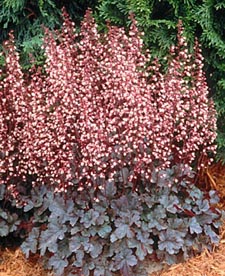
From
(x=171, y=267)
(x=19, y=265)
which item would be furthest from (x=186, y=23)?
(x=19, y=265)

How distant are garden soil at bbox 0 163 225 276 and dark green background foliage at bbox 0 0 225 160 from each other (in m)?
0.64

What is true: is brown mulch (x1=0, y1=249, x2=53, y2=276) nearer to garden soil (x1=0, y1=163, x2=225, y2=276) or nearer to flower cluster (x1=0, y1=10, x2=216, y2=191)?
garden soil (x1=0, y1=163, x2=225, y2=276)

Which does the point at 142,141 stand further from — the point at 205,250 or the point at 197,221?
the point at 205,250

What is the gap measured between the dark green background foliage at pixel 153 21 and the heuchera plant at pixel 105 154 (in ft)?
0.58

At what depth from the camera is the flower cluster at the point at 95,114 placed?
2.65 metres

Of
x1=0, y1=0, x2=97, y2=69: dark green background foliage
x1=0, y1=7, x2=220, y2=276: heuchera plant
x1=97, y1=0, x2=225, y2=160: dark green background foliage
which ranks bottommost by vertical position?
x1=0, y1=7, x2=220, y2=276: heuchera plant

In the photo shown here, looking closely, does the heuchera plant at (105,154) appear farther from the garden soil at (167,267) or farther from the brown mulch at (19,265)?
the brown mulch at (19,265)

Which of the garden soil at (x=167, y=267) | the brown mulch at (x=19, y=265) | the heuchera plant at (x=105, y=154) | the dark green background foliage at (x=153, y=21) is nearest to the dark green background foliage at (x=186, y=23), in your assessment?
the dark green background foliage at (x=153, y=21)

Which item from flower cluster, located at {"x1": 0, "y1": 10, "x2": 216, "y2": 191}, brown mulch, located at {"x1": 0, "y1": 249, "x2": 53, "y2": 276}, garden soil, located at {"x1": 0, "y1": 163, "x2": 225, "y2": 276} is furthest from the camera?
brown mulch, located at {"x1": 0, "y1": 249, "x2": 53, "y2": 276}

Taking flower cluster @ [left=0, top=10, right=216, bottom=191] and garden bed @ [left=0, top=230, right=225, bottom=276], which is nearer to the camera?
flower cluster @ [left=0, top=10, right=216, bottom=191]

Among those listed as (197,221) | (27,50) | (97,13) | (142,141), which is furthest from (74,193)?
(97,13)

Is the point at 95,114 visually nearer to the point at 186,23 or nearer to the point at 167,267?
the point at 186,23

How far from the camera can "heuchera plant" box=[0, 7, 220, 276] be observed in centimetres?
269

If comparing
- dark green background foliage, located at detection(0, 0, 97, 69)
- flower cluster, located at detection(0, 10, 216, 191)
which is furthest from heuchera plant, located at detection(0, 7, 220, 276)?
dark green background foliage, located at detection(0, 0, 97, 69)
